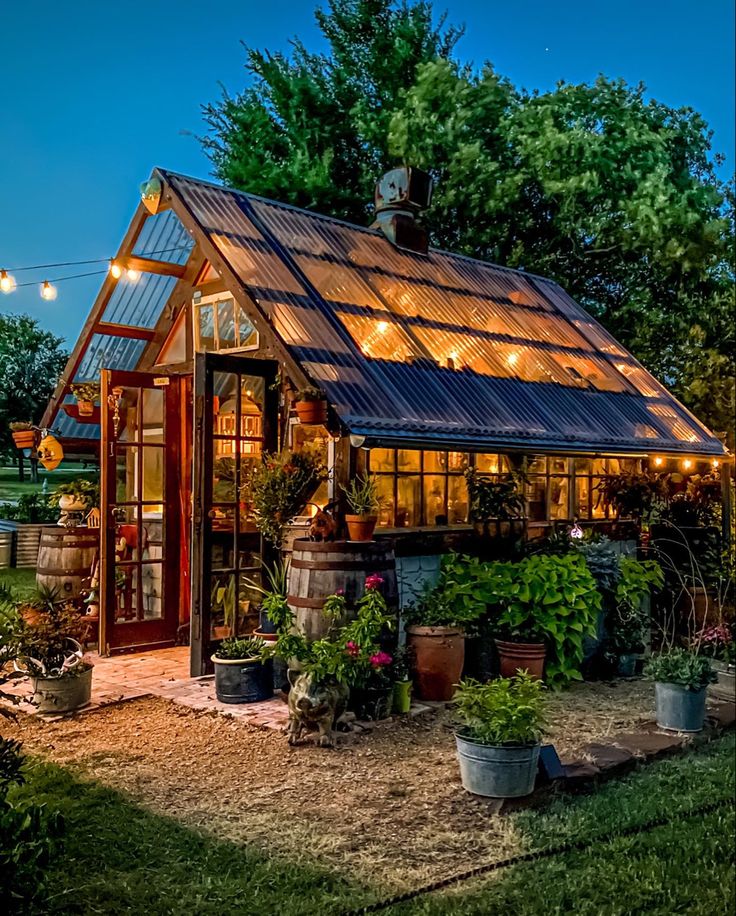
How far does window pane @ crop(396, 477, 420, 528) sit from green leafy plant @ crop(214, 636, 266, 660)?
67.9 inches

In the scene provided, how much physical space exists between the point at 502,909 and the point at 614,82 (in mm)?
15728

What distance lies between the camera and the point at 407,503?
804 centimetres

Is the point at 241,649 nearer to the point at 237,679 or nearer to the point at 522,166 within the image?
the point at 237,679

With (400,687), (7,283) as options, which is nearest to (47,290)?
(7,283)

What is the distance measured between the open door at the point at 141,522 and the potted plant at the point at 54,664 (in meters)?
1.58

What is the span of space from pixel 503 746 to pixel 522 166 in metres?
12.8

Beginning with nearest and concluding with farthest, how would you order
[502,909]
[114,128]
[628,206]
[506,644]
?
1. [502,909]
2. [114,128]
3. [506,644]
4. [628,206]

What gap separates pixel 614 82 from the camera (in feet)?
53.7

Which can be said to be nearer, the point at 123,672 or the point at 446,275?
the point at 123,672

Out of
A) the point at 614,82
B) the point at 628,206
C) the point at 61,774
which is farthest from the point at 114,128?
the point at 614,82

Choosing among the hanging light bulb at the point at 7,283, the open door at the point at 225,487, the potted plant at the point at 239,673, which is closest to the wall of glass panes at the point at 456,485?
the open door at the point at 225,487

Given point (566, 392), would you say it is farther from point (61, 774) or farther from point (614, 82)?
point (614, 82)

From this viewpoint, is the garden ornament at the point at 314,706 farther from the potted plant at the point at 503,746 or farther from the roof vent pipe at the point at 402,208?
the roof vent pipe at the point at 402,208

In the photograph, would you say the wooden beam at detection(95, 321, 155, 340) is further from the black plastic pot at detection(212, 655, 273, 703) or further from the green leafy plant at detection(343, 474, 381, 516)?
the black plastic pot at detection(212, 655, 273, 703)
